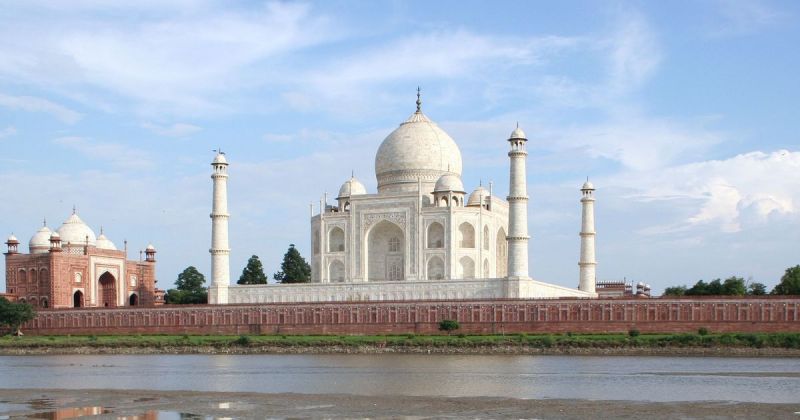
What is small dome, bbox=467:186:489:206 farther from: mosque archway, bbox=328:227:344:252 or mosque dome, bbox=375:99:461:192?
mosque archway, bbox=328:227:344:252

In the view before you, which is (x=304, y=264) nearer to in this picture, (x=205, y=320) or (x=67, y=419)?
(x=205, y=320)

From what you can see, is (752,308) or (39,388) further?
(752,308)

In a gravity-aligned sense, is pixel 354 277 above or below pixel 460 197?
below

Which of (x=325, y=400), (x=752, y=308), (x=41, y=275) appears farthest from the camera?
(x=41, y=275)

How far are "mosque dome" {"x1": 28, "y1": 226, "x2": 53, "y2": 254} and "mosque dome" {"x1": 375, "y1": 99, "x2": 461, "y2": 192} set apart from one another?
2029 centimetres

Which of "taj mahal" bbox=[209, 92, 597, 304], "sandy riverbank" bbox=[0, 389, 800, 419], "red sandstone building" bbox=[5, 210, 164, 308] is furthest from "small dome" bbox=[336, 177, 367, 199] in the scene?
"sandy riverbank" bbox=[0, 389, 800, 419]

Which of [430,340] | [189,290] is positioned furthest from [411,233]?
[189,290]

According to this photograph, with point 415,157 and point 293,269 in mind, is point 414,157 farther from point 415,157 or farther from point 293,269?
point 293,269

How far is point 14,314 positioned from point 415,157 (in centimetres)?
2071

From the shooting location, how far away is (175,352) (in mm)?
46000

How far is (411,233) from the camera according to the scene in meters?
53.6

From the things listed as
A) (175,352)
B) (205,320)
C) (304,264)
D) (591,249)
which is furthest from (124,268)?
(591,249)

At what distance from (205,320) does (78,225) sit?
17.7 m

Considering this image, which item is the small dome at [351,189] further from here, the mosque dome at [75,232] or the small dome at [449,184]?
the mosque dome at [75,232]
